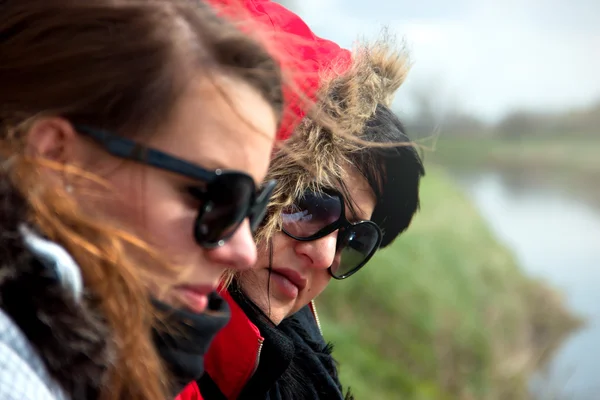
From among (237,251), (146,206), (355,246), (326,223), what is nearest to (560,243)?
(355,246)

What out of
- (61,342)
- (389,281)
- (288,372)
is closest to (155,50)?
(61,342)

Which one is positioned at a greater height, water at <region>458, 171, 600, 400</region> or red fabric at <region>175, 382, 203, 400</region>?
red fabric at <region>175, 382, 203, 400</region>

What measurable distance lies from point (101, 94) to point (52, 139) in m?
0.10

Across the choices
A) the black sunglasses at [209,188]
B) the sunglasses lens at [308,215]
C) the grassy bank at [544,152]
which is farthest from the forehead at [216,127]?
the grassy bank at [544,152]

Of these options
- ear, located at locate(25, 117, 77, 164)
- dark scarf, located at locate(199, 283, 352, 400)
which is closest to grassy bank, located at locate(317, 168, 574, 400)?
dark scarf, located at locate(199, 283, 352, 400)

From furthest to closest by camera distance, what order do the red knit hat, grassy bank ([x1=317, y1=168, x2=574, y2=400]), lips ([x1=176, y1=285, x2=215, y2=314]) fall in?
1. grassy bank ([x1=317, y1=168, x2=574, y2=400])
2. the red knit hat
3. lips ([x1=176, y1=285, x2=215, y2=314])

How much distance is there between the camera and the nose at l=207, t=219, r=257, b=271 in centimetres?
106

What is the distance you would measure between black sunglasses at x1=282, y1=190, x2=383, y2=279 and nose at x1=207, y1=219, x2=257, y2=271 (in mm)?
644

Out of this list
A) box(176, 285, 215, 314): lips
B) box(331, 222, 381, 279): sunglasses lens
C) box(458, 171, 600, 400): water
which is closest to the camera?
box(176, 285, 215, 314): lips

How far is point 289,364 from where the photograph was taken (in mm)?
1728

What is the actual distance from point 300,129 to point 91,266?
2.97 feet

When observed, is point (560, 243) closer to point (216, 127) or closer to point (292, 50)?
point (292, 50)

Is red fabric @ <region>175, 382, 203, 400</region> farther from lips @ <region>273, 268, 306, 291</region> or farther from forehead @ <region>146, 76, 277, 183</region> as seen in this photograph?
forehead @ <region>146, 76, 277, 183</region>

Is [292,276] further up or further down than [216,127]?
further down
